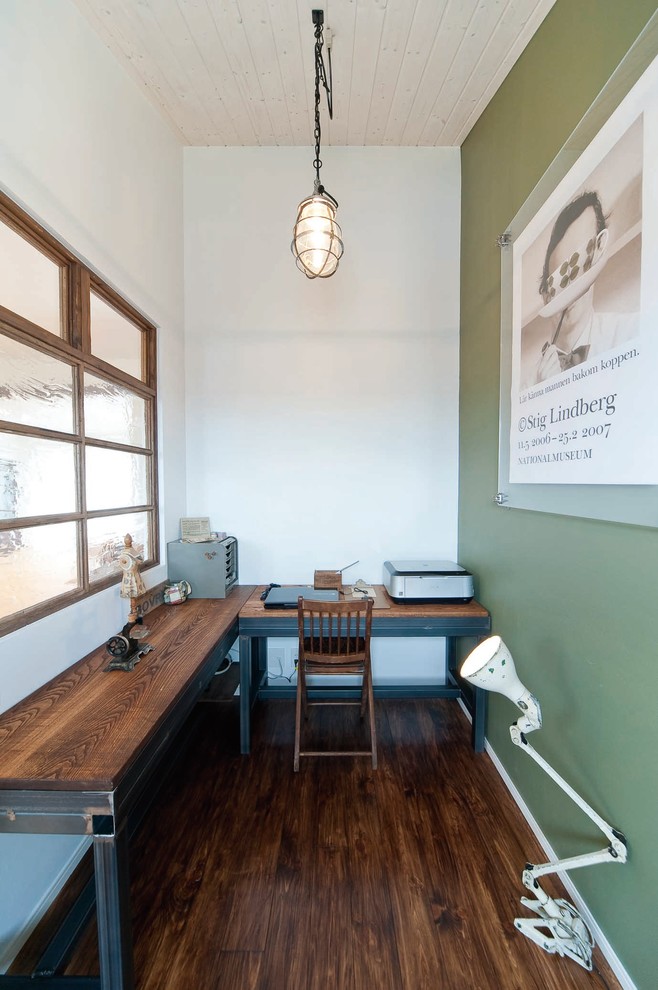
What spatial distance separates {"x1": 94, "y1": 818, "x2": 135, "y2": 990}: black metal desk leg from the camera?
0.89 meters

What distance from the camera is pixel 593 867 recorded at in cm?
121

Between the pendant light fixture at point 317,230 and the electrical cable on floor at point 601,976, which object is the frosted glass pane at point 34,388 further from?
the electrical cable on floor at point 601,976

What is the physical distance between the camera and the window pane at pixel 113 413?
5.49 ft

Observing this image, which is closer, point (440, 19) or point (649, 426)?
point (649, 426)

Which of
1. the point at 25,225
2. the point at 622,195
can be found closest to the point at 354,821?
the point at 622,195

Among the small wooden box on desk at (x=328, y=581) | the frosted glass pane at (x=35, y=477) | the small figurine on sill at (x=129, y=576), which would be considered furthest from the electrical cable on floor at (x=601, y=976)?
the frosted glass pane at (x=35, y=477)

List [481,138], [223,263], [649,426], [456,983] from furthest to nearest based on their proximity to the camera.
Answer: [223,263]
[481,138]
[456,983]
[649,426]

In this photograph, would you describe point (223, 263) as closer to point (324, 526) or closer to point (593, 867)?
point (324, 526)

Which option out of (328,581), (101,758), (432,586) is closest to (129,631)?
(101,758)

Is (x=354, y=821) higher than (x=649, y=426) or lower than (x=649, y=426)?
lower

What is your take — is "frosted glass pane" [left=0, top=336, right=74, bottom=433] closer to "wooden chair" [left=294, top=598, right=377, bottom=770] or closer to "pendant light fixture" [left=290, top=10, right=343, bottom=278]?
"pendant light fixture" [left=290, top=10, right=343, bottom=278]

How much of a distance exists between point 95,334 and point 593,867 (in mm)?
2840

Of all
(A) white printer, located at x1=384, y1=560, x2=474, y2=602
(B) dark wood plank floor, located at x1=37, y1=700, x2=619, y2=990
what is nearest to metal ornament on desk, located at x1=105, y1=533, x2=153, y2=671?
(B) dark wood plank floor, located at x1=37, y1=700, x2=619, y2=990

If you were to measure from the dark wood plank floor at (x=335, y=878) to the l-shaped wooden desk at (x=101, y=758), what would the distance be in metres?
0.25
